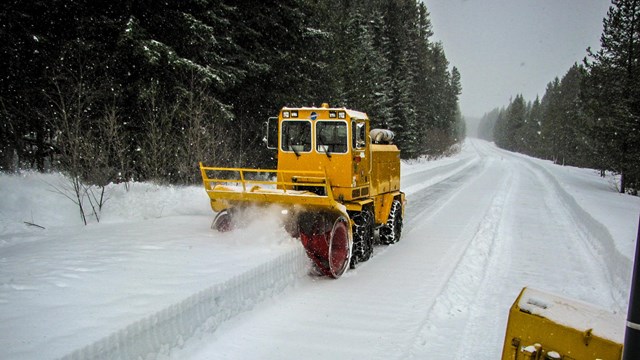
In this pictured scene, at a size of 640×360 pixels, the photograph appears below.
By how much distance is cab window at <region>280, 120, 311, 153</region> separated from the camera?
27.1 feet

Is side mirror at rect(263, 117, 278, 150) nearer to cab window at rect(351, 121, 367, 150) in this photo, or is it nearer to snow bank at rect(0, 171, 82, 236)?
cab window at rect(351, 121, 367, 150)

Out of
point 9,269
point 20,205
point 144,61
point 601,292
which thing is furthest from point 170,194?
point 601,292

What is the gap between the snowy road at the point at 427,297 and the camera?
183 inches

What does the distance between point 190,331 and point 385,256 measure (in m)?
4.84

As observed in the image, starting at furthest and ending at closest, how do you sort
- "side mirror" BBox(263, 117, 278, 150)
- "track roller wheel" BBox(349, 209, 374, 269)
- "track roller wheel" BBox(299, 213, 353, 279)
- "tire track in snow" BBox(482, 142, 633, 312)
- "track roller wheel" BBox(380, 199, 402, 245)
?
"track roller wheel" BBox(380, 199, 402, 245)
"side mirror" BBox(263, 117, 278, 150)
"track roller wheel" BBox(349, 209, 374, 269)
"track roller wheel" BBox(299, 213, 353, 279)
"tire track in snow" BBox(482, 142, 633, 312)

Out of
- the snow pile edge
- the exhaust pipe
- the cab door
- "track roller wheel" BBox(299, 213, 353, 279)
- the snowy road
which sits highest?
the cab door

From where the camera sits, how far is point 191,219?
9727mm

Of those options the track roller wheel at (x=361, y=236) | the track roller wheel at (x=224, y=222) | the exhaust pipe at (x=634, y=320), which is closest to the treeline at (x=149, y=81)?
the track roller wheel at (x=224, y=222)

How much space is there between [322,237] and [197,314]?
248 centimetres

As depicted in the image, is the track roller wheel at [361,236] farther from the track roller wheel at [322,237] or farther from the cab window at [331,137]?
the cab window at [331,137]

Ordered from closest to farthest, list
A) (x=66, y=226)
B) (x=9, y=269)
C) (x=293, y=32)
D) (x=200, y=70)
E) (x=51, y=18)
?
(x=9, y=269), (x=66, y=226), (x=51, y=18), (x=200, y=70), (x=293, y=32)

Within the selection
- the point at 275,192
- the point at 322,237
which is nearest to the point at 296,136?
the point at 275,192

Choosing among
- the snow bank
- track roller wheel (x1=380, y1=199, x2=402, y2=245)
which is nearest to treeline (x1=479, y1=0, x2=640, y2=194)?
track roller wheel (x1=380, y1=199, x2=402, y2=245)

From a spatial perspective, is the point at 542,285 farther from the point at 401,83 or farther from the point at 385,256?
the point at 401,83
